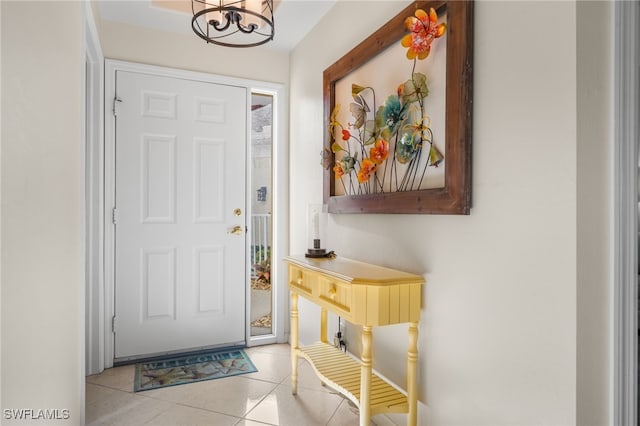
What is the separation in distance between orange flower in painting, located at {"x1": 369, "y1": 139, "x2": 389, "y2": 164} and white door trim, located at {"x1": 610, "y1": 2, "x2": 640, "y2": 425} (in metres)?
0.97

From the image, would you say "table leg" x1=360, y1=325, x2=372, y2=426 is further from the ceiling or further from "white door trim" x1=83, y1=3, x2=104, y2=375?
the ceiling

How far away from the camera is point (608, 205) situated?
1135 mm

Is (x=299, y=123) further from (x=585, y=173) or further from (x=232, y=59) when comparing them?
(x=585, y=173)

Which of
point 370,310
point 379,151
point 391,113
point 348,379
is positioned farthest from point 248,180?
point 370,310

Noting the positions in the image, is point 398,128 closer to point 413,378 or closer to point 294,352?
point 413,378

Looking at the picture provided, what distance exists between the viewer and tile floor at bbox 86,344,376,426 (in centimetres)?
215

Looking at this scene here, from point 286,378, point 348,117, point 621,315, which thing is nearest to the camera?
point 621,315

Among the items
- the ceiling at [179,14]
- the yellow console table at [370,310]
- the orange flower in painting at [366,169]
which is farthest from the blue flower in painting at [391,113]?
the ceiling at [179,14]

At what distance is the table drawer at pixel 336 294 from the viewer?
1.72 metres

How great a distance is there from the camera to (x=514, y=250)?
4.28 feet

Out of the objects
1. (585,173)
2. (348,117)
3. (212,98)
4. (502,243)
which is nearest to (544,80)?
(585,173)

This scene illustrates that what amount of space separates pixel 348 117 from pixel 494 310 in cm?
138

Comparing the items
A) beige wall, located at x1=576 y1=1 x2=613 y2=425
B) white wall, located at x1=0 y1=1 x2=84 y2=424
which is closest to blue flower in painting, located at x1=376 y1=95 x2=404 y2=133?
beige wall, located at x1=576 y1=1 x2=613 y2=425

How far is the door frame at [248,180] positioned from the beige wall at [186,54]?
0.05 meters
